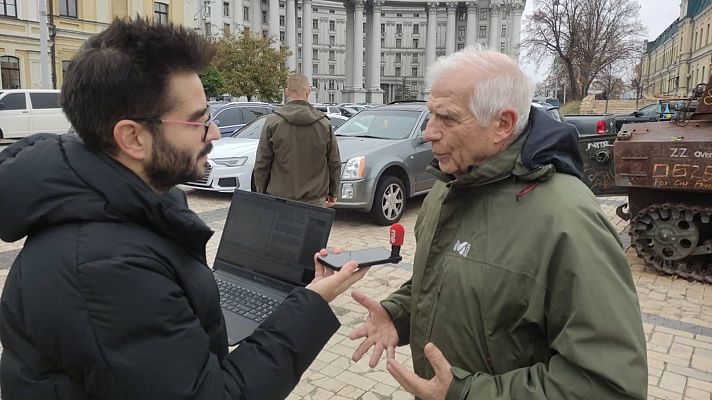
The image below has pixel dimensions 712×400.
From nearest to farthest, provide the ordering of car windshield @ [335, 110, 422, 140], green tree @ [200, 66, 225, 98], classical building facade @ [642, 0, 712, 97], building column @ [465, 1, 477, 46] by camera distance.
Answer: car windshield @ [335, 110, 422, 140] < green tree @ [200, 66, 225, 98] < classical building facade @ [642, 0, 712, 97] < building column @ [465, 1, 477, 46]

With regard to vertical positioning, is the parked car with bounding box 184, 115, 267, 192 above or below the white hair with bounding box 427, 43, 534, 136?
below

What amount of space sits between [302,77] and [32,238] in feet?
15.6

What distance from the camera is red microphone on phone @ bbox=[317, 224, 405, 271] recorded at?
79.5 inches

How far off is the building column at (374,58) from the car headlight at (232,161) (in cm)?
7988

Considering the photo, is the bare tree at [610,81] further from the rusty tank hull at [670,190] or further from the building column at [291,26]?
the rusty tank hull at [670,190]

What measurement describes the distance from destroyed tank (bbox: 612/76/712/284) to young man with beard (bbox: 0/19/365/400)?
5619 millimetres

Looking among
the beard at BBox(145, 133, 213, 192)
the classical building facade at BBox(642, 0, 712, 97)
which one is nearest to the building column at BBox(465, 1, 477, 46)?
the classical building facade at BBox(642, 0, 712, 97)

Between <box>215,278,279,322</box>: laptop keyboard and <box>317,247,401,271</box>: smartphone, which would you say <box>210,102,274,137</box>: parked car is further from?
<box>317,247,401,271</box>: smartphone

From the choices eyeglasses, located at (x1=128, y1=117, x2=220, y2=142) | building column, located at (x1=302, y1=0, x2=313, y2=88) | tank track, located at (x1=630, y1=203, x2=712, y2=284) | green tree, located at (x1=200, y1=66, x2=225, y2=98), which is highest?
building column, located at (x1=302, y1=0, x2=313, y2=88)

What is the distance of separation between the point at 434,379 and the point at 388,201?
22.9ft

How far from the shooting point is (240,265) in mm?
2590

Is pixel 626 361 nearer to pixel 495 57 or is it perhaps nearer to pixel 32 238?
pixel 495 57

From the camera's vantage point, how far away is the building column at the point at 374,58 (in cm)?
8894

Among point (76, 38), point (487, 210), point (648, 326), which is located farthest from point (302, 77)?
point (76, 38)
